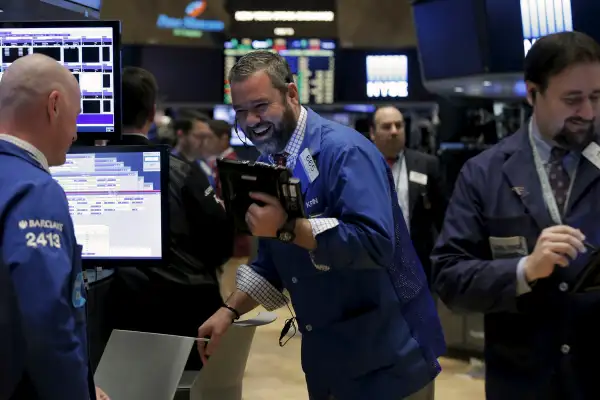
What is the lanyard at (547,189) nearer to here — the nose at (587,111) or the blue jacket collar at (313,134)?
the nose at (587,111)

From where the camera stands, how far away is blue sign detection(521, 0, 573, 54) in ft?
16.2

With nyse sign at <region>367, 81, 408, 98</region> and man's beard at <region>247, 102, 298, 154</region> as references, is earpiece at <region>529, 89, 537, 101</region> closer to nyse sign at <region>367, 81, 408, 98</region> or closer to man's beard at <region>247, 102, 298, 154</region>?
man's beard at <region>247, 102, 298, 154</region>

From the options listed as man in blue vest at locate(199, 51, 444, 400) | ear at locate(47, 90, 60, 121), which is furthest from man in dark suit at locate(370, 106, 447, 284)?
ear at locate(47, 90, 60, 121)

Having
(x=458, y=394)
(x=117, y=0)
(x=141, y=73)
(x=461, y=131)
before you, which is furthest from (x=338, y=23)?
(x=141, y=73)

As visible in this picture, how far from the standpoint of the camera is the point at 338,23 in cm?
1284

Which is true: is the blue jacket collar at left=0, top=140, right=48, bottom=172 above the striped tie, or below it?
below

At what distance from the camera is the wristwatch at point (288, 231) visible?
2047 millimetres

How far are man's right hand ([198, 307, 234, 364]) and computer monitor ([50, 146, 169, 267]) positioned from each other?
0.47 m

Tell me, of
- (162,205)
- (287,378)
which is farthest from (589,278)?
(287,378)

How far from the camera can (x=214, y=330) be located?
247 cm

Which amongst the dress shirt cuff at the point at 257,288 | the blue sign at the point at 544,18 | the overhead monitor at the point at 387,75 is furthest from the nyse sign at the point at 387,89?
the dress shirt cuff at the point at 257,288

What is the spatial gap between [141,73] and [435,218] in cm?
270

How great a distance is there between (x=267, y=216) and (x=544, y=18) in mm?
3559

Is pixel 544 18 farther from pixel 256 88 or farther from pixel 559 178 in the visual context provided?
pixel 256 88
